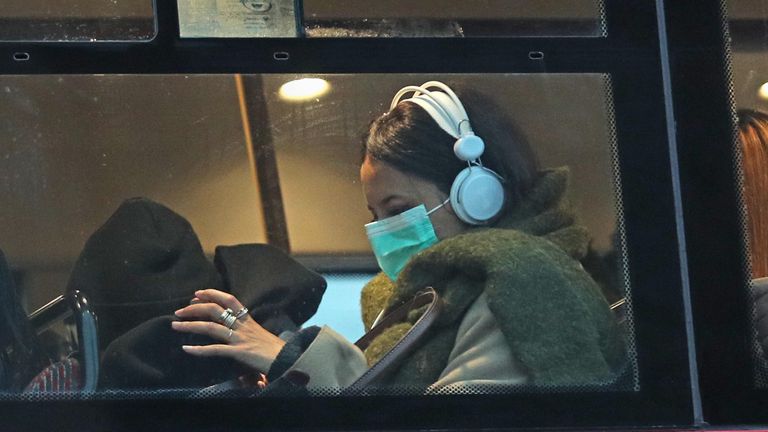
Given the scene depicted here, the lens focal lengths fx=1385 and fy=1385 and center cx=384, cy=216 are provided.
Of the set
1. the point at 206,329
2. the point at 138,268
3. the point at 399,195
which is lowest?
the point at 206,329

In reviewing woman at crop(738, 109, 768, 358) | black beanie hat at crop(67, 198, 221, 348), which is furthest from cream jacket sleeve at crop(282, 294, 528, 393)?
woman at crop(738, 109, 768, 358)

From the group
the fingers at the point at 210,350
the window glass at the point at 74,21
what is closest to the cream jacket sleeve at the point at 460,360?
the fingers at the point at 210,350

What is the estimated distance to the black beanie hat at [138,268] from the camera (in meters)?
2.63

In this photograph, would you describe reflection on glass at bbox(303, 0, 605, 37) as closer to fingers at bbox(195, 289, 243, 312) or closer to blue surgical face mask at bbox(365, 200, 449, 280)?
blue surgical face mask at bbox(365, 200, 449, 280)

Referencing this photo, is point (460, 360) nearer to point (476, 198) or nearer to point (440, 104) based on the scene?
point (476, 198)

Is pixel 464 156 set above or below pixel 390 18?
below

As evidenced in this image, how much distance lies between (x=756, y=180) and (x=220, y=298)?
1.10 metres

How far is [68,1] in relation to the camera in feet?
8.79

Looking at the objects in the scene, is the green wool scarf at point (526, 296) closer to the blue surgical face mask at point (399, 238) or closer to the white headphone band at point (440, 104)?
the blue surgical face mask at point (399, 238)

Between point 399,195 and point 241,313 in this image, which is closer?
point 241,313

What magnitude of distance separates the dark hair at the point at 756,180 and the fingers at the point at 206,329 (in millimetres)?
1057

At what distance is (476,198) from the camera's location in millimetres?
2730

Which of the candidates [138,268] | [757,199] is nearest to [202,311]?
[138,268]

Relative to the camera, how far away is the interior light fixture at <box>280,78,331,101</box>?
2.69 metres
